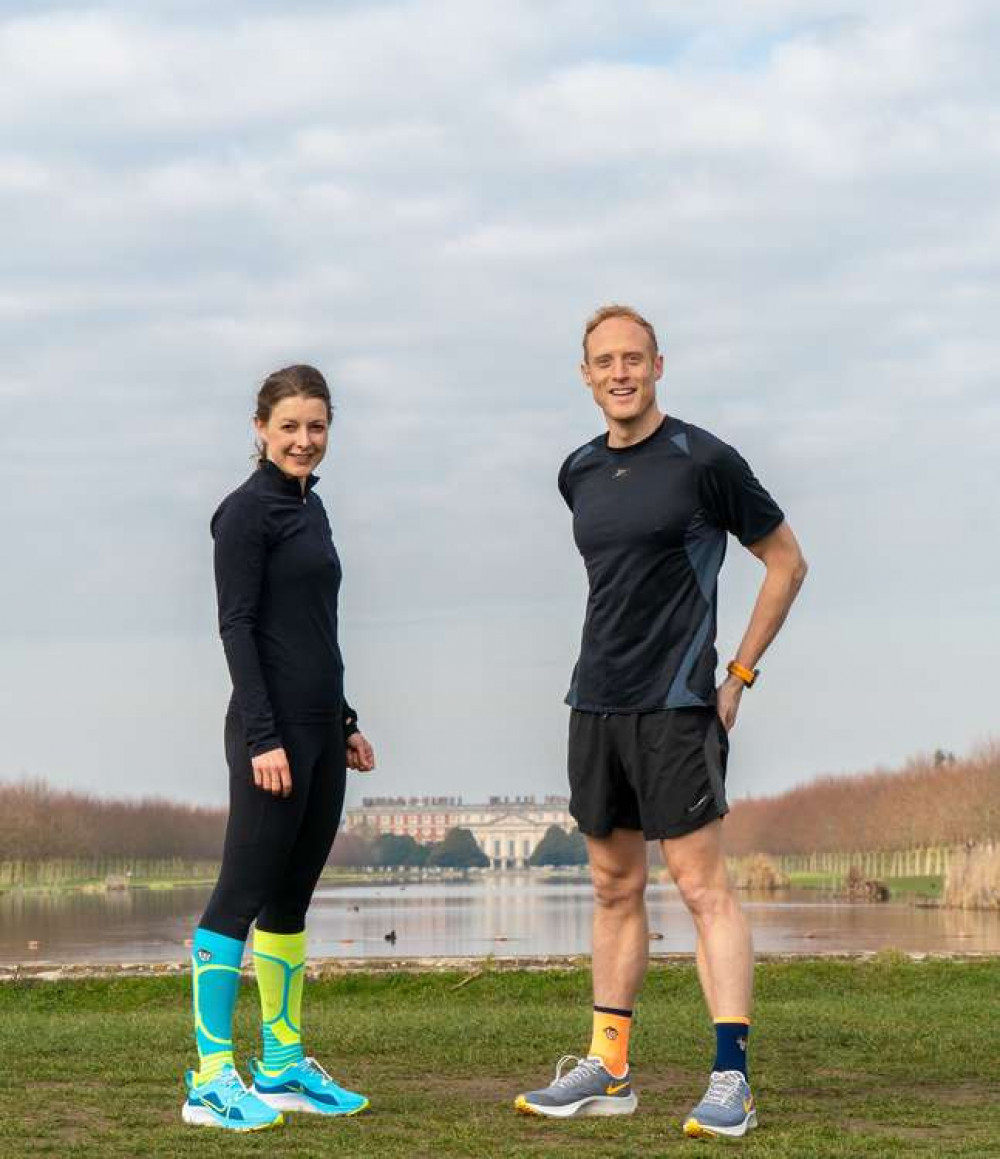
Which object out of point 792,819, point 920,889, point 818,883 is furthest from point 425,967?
point 792,819

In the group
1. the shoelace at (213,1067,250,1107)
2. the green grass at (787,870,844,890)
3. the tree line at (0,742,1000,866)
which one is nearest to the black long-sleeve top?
the shoelace at (213,1067,250,1107)

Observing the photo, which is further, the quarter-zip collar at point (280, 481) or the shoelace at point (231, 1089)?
the quarter-zip collar at point (280, 481)

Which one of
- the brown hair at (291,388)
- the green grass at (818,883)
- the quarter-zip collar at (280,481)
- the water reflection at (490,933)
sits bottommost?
the green grass at (818,883)

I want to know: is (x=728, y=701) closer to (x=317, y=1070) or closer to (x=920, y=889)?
(x=317, y=1070)

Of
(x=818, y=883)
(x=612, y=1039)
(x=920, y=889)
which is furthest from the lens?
(x=818, y=883)

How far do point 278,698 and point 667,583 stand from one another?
126 cm

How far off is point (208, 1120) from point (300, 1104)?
1.35 feet

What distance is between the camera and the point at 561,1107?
19.1ft

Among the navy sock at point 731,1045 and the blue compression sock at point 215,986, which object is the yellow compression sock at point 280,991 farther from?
the navy sock at point 731,1045

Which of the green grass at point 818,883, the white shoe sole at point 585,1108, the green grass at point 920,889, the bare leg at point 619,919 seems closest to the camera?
the white shoe sole at point 585,1108

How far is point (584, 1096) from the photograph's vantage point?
5883mm

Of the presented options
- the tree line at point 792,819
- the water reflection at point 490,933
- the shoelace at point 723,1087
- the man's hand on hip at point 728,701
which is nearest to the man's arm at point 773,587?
the man's hand on hip at point 728,701

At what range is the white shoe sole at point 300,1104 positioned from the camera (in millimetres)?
5887

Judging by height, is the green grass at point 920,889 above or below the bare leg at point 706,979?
below
